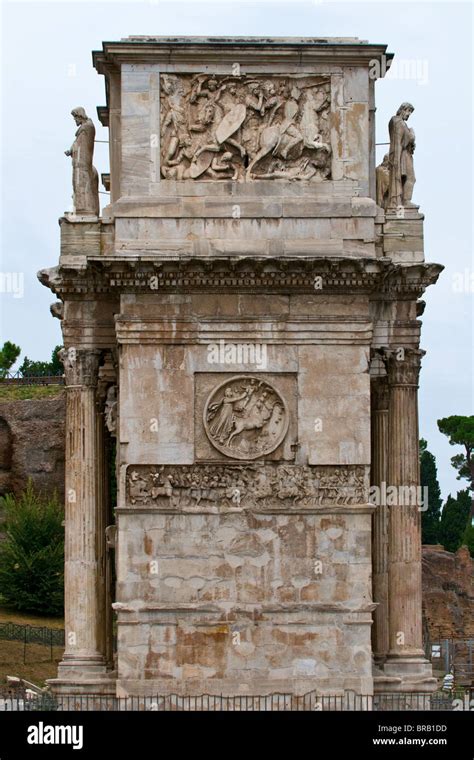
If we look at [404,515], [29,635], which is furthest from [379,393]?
[29,635]

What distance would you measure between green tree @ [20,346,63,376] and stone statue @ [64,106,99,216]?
2168 inches

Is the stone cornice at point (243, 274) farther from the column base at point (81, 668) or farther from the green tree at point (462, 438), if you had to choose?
the green tree at point (462, 438)

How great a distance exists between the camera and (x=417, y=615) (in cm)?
3603

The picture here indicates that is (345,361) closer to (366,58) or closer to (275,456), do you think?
(275,456)

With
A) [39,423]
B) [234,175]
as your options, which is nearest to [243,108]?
[234,175]

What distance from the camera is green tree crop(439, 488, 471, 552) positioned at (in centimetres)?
9544

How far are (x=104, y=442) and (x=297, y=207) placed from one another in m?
5.23

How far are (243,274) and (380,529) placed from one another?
505 cm

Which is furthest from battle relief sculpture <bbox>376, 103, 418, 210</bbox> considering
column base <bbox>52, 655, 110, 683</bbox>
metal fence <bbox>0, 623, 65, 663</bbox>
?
metal fence <bbox>0, 623, 65, 663</bbox>

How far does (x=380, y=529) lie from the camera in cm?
3641

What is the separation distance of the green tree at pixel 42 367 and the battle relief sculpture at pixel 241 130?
56247mm

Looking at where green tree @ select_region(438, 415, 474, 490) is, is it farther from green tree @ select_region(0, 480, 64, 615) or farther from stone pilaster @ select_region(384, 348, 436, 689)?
stone pilaster @ select_region(384, 348, 436, 689)

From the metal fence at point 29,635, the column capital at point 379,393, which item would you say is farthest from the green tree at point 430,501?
the column capital at point 379,393

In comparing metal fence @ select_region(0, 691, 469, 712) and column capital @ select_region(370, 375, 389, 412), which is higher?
column capital @ select_region(370, 375, 389, 412)
